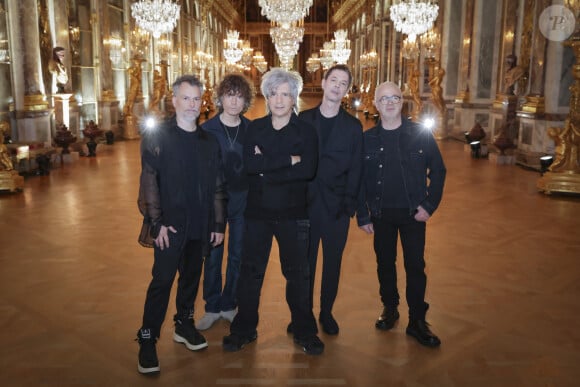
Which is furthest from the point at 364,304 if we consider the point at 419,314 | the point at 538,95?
the point at 538,95

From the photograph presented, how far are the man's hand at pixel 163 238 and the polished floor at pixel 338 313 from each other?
764 mm

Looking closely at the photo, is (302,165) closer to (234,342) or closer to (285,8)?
(234,342)

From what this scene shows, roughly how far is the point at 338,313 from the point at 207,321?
966mm

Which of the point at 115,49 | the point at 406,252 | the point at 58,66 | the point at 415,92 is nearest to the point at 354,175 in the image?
the point at 406,252

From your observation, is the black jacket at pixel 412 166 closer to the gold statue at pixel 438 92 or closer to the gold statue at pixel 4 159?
the gold statue at pixel 4 159

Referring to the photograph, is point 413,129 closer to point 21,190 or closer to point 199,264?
point 199,264

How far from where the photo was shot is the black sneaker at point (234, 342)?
357 cm

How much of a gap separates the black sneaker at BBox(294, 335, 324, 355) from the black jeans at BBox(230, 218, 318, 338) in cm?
3

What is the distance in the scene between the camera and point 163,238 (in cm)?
321

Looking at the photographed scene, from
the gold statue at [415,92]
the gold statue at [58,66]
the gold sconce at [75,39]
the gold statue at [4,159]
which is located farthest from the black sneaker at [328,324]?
the gold statue at [415,92]

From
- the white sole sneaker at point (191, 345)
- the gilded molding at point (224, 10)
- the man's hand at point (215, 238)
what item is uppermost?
the gilded molding at point (224, 10)

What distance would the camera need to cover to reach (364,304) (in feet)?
14.2

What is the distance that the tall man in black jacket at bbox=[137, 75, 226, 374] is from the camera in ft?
10.4

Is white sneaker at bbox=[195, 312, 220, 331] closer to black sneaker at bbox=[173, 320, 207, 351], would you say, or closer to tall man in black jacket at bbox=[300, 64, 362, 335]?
black sneaker at bbox=[173, 320, 207, 351]
